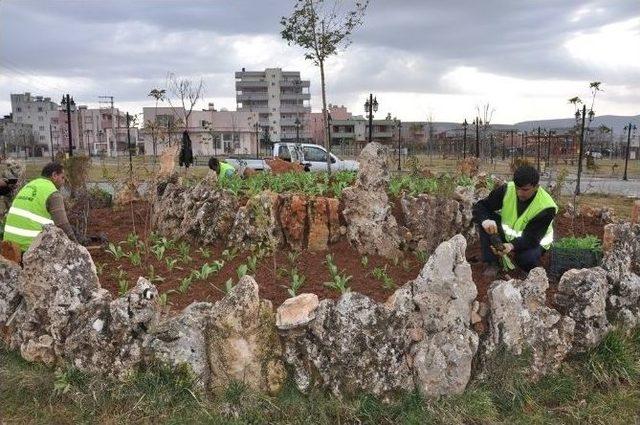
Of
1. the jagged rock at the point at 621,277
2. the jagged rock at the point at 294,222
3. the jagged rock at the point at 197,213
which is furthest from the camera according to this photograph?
the jagged rock at the point at 197,213

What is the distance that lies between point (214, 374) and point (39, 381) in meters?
1.33

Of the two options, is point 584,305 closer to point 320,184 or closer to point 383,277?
point 383,277

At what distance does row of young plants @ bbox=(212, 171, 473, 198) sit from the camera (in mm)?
6562

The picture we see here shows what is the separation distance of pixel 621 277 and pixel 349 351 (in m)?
2.76

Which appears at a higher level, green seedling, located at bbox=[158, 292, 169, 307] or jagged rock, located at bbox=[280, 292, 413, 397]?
green seedling, located at bbox=[158, 292, 169, 307]

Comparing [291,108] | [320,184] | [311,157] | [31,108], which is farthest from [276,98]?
[320,184]

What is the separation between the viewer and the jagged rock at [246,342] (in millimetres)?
3863

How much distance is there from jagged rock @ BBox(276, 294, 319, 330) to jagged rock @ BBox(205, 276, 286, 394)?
78 mm

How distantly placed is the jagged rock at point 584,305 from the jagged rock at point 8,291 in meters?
4.69

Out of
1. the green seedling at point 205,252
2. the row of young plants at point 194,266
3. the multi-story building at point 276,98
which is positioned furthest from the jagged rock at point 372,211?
the multi-story building at point 276,98

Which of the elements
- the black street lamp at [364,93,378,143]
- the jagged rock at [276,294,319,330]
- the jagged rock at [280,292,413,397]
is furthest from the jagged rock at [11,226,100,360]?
the black street lamp at [364,93,378,143]

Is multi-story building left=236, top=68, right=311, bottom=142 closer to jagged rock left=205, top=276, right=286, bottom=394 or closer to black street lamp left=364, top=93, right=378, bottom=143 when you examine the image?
black street lamp left=364, top=93, right=378, bottom=143

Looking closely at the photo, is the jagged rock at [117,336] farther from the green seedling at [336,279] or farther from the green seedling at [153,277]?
the green seedling at [336,279]

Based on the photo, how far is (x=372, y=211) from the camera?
5.61 meters
